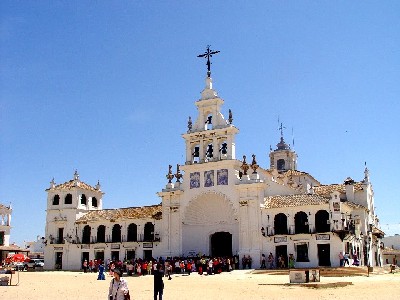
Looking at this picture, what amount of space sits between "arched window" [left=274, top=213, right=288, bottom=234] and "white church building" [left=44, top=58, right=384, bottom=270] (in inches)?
3.3

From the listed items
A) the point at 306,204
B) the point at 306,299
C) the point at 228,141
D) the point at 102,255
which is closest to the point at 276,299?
the point at 306,299

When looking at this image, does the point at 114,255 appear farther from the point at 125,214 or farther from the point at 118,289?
the point at 118,289

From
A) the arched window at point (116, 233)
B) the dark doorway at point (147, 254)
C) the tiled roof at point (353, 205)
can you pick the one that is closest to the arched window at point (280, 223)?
the tiled roof at point (353, 205)

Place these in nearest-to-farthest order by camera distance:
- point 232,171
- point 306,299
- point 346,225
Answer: point 306,299 < point 346,225 < point 232,171

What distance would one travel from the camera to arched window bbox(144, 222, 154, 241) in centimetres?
4887

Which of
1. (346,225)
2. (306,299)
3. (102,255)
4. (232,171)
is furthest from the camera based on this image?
(102,255)

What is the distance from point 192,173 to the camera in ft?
153

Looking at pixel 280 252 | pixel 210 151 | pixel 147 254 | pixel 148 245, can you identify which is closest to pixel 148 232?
pixel 148 245

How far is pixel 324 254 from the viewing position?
40.2m

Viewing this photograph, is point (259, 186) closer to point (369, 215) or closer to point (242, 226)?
point (242, 226)

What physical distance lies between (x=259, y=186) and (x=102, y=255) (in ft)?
61.2

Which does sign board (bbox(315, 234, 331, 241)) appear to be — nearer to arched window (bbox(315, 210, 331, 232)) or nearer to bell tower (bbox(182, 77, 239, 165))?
arched window (bbox(315, 210, 331, 232))

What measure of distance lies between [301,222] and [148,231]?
611 inches

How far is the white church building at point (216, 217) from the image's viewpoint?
4122 centimetres
